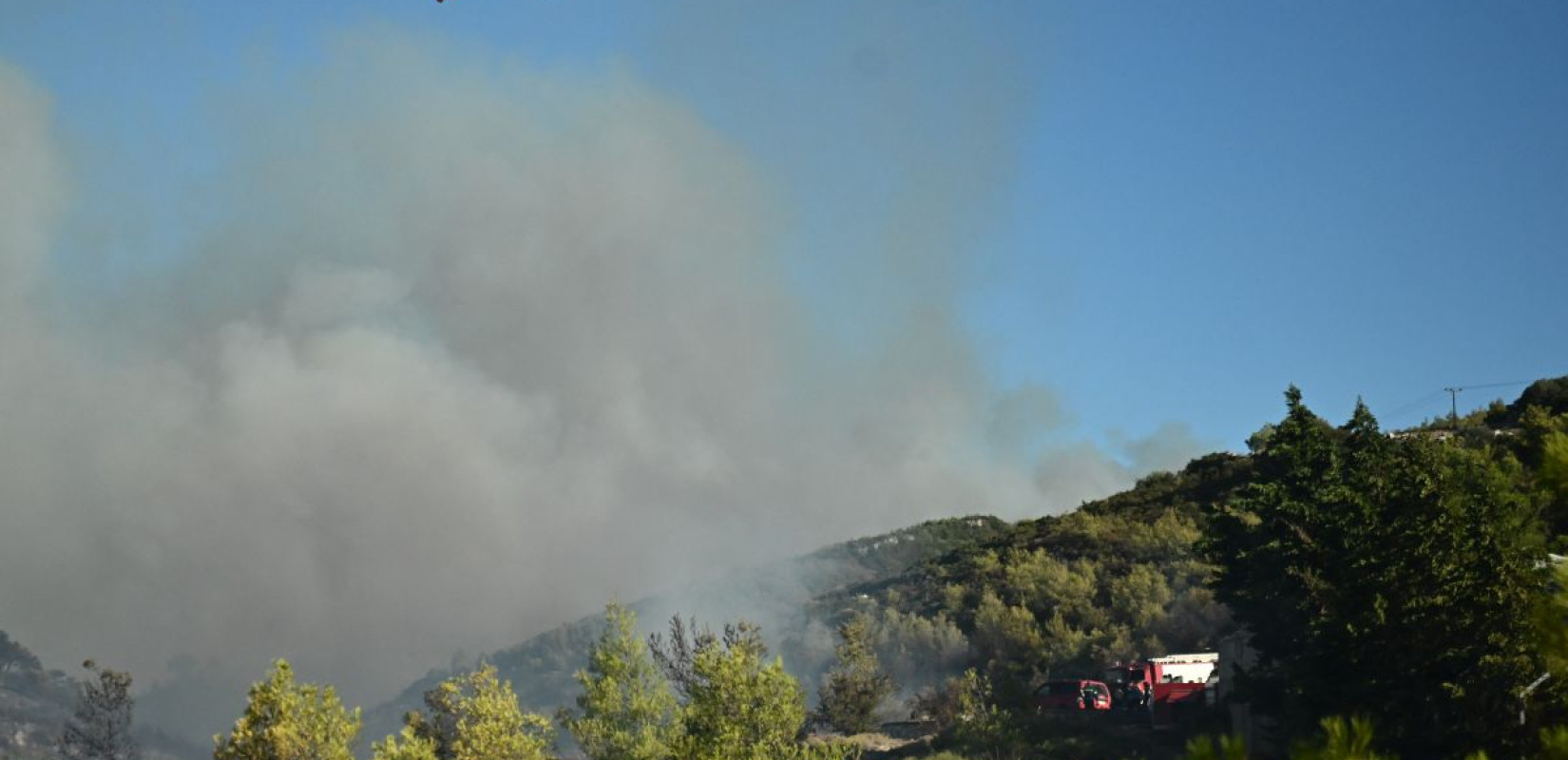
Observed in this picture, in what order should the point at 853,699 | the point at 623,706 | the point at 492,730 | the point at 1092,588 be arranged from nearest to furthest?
the point at 492,730 < the point at 623,706 < the point at 853,699 < the point at 1092,588

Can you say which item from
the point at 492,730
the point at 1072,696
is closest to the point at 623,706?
the point at 492,730

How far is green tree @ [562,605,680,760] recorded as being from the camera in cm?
5938

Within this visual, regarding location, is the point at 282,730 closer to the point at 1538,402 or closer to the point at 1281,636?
the point at 1281,636

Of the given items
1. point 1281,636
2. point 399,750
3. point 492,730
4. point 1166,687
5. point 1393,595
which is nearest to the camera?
point 1393,595

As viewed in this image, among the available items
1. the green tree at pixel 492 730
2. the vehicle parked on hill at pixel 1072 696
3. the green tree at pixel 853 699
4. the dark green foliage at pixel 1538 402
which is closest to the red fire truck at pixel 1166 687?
the vehicle parked on hill at pixel 1072 696

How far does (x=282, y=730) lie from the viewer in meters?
52.8

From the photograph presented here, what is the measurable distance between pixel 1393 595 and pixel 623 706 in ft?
112

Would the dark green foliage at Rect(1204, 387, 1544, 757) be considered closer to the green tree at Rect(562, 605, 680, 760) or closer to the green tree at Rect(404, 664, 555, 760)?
the green tree at Rect(562, 605, 680, 760)

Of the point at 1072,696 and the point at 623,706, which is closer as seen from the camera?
the point at 623,706

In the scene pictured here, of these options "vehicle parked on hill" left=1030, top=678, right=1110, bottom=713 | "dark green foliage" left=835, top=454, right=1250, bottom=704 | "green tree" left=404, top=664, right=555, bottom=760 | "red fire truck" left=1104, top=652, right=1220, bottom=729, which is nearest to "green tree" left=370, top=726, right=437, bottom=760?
"green tree" left=404, top=664, right=555, bottom=760

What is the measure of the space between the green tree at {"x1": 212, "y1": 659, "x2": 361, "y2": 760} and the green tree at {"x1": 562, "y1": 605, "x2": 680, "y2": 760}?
10471 mm

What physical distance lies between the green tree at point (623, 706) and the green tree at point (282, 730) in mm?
10471

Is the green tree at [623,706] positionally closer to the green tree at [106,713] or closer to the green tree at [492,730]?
the green tree at [492,730]

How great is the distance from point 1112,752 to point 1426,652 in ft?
65.5
